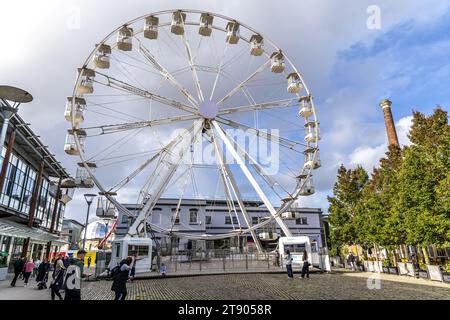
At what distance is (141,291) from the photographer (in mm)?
14211

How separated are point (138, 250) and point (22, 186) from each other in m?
15.6

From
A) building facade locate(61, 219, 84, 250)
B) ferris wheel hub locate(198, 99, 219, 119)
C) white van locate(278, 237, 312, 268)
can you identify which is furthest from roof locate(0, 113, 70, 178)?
building facade locate(61, 219, 84, 250)

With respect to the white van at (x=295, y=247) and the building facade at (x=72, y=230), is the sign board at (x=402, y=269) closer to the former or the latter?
the white van at (x=295, y=247)

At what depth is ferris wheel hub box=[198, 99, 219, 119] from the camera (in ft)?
84.4

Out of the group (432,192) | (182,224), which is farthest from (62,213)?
(432,192)

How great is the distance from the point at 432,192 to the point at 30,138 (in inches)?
1255

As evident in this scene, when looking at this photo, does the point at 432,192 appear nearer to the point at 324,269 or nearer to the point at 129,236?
the point at 324,269

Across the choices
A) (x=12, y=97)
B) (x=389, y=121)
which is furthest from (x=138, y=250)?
(x=389, y=121)

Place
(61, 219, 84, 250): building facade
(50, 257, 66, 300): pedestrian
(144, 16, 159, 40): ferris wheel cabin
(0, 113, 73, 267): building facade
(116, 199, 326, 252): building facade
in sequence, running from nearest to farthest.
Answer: (50, 257, 66, 300): pedestrian < (0, 113, 73, 267): building facade < (144, 16, 159, 40): ferris wheel cabin < (116, 199, 326, 252): building facade < (61, 219, 84, 250): building facade

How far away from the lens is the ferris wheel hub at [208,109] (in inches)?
1013

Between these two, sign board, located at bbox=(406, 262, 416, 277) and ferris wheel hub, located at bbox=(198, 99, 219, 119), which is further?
ferris wheel hub, located at bbox=(198, 99, 219, 119)

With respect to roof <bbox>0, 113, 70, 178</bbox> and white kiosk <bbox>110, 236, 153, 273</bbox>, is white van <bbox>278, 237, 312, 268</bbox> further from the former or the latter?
roof <bbox>0, 113, 70, 178</bbox>

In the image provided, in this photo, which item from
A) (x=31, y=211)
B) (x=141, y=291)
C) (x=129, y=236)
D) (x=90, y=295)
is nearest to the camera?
(x=90, y=295)

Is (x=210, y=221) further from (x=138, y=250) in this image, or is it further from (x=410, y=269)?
(x=410, y=269)
